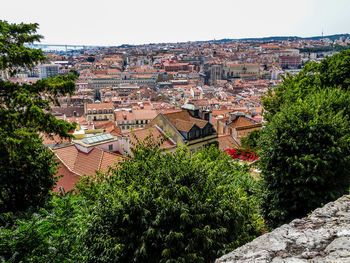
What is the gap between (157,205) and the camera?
6500 millimetres

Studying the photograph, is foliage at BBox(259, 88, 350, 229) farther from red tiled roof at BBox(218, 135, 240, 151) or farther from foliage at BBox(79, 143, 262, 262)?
red tiled roof at BBox(218, 135, 240, 151)

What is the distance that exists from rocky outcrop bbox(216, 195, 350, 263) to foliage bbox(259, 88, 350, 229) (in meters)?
6.55

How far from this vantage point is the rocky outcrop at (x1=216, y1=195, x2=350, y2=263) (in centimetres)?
286

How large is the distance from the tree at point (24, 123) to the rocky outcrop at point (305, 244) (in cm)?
692

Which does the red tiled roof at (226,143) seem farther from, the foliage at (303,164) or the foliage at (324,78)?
the foliage at (303,164)

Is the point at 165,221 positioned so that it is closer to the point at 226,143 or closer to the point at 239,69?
the point at 226,143

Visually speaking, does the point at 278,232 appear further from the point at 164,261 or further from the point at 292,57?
the point at 292,57

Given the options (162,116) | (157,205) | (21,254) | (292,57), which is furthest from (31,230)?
(292,57)

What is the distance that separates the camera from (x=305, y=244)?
313cm

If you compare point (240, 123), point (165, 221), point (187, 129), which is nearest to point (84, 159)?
point (187, 129)

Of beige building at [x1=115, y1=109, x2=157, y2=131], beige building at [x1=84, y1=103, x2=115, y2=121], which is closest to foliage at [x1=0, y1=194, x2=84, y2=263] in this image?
beige building at [x1=115, y1=109, x2=157, y2=131]

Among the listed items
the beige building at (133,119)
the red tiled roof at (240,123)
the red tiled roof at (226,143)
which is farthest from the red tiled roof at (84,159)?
the beige building at (133,119)

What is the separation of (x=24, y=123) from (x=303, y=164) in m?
9.30

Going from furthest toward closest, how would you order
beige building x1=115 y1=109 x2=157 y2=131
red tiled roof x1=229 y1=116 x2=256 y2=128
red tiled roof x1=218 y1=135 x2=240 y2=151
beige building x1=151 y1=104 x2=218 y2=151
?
beige building x1=115 y1=109 x2=157 y2=131
red tiled roof x1=229 y1=116 x2=256 y2=128
red tiled roof x1=218 y1=135 x2=240 y2=151
beige building x1=151 y1=104 x2=218 y2=151
